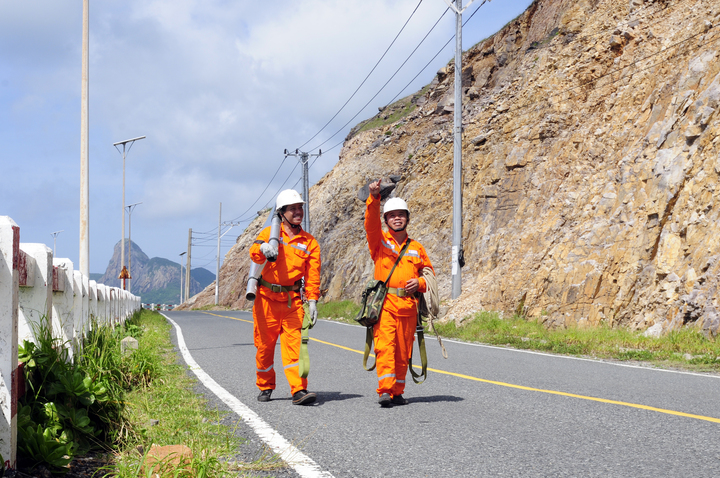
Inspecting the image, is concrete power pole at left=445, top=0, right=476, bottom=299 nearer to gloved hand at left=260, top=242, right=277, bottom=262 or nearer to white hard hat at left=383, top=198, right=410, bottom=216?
white hard hat at left=383, top=198, right=410, bottom=216

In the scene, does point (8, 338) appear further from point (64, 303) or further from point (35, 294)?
point (64, 303)

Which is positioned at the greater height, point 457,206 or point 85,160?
point 85,160

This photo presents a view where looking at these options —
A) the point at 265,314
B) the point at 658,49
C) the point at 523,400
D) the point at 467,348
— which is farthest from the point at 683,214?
the point at 265,314

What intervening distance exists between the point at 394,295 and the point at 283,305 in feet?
3.77

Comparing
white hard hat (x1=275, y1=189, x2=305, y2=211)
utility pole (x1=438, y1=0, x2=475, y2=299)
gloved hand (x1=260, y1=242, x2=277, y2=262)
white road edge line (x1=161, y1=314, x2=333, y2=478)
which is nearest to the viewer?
white road edge line (x1=161, y1=314, x2=333, y2=478)

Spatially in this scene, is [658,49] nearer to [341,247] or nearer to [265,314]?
[265,314]

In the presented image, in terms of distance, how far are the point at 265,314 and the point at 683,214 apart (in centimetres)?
1130

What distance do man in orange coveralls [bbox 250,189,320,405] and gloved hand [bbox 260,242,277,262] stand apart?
30cm

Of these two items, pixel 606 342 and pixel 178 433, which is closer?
pixel 178 433

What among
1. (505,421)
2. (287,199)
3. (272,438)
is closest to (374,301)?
(287,199)

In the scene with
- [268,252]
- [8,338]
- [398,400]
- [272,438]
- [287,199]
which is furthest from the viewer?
[287,199]

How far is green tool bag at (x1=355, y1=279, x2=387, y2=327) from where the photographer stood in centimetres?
654

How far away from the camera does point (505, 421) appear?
552 cm

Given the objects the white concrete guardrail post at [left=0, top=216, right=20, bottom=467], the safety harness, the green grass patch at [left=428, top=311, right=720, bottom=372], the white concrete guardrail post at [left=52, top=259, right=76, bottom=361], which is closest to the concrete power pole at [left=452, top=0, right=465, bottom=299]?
the green grass patch at [left=428, top=311, right=720, bottom=372]
